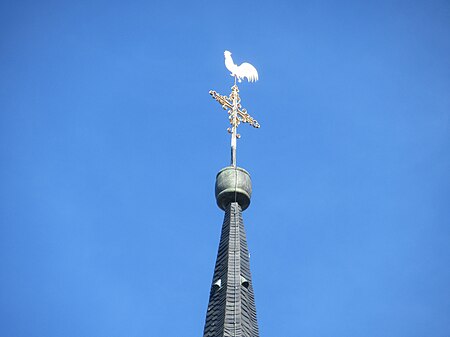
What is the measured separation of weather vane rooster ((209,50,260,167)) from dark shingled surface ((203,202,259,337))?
9.66 feet

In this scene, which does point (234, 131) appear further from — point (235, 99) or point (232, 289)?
point (232, 289)

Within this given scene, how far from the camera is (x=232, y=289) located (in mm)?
27438

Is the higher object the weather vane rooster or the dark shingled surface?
the weather vane rooster

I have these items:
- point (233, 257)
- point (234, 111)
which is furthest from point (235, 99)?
point (233, 257)

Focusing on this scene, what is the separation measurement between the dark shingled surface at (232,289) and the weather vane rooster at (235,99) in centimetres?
294

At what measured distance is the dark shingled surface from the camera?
86.1ft

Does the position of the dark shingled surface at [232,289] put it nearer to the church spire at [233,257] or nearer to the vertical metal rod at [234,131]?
the church spire at [233,257]

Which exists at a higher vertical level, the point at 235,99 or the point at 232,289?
the point at 235,99

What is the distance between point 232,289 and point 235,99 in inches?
286

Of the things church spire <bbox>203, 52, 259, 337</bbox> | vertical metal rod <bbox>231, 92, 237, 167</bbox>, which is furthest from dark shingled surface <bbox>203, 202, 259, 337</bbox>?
vertical metal rod <bbox>231, 92, 237, 167</bbox>

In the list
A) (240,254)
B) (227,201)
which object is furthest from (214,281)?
(227,201)

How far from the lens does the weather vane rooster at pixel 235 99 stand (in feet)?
106

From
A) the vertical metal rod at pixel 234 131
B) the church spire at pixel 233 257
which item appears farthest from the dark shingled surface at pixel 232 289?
the vertical metal rod at pixel 234 131

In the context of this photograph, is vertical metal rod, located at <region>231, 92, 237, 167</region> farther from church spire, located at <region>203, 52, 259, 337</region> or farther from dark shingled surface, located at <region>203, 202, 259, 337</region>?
dark shingled surface, located at <region>203, 202, 259, 337</region>
